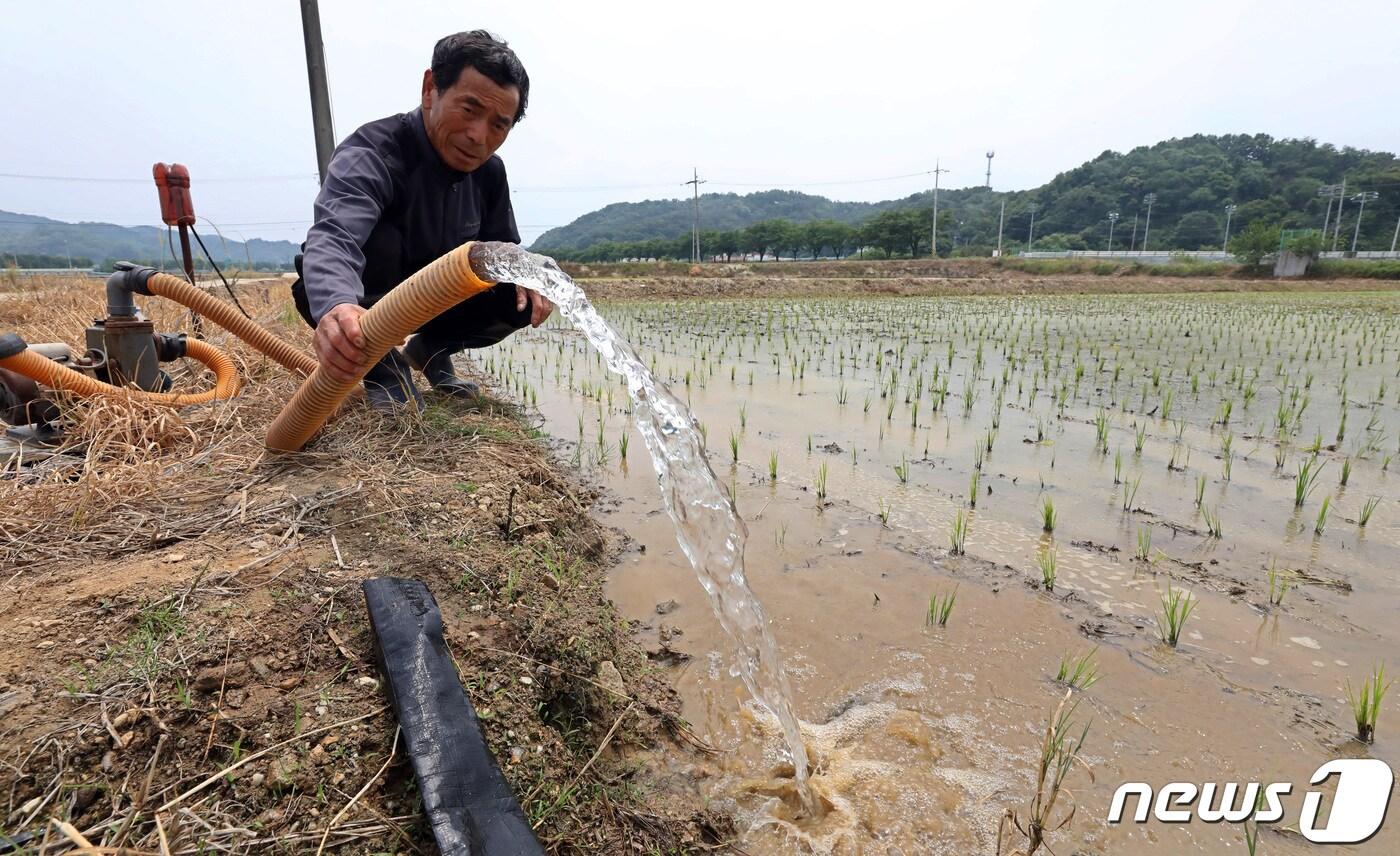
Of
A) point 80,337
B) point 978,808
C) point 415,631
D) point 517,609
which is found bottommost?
point 978,808

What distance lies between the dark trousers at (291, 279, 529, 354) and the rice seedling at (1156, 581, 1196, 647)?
A: 2580 mm

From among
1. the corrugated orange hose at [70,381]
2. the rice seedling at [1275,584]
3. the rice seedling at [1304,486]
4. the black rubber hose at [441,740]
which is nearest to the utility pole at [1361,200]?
the rice seedling at [1304,486]

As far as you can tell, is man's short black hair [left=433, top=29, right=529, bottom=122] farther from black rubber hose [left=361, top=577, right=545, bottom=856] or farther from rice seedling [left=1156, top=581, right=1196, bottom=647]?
rice seedling [left=1156, top=581, right=1196, bottom=647]

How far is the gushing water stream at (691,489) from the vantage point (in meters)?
1.71

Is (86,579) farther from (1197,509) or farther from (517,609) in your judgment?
(1197,509)

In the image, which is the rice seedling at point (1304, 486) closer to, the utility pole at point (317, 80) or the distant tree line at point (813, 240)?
the utility pole at point (317, 80)

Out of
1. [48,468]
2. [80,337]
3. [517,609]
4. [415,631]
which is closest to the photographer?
[415,631]

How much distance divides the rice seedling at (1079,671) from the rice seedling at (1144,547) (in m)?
0.74

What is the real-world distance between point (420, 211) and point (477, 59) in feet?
2.28

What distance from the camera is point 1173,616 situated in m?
1.92

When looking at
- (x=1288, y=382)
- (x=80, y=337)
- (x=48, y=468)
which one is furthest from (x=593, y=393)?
(x=1288, y=382)

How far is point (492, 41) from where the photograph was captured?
2111 mm

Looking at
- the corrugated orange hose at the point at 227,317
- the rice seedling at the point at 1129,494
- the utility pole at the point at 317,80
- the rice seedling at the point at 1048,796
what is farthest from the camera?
the utility pole at the point at 317,80

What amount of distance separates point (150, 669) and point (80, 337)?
3.98 metres
